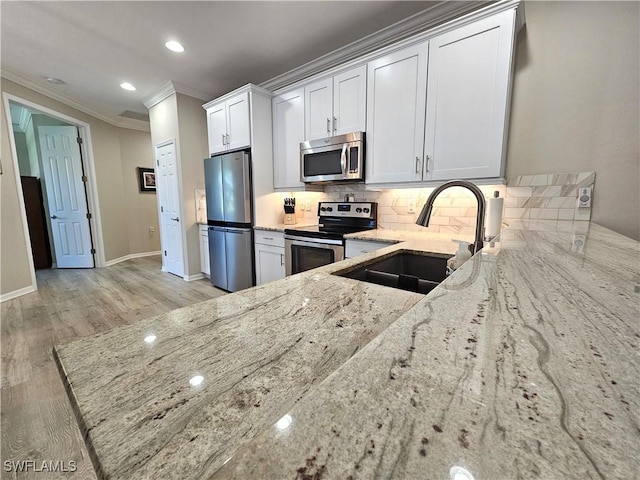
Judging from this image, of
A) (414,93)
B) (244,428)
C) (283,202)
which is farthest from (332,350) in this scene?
(283,202)

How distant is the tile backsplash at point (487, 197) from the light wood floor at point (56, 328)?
2323 mm

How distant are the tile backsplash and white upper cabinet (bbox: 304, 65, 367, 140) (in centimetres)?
61

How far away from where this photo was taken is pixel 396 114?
2.19 metres

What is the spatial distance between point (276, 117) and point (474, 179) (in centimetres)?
218

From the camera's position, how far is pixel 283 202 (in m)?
3.35

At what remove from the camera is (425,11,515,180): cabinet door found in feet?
5.74

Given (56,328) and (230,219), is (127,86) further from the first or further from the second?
(56,328)

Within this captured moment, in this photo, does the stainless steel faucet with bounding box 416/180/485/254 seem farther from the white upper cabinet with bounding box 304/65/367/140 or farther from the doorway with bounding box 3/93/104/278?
the doorway with bounding box 3/93/104/278

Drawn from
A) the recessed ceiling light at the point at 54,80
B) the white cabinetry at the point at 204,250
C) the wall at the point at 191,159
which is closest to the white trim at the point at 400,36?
the wall at the point at 191,159

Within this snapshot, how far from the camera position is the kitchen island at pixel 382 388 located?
0.69 ft

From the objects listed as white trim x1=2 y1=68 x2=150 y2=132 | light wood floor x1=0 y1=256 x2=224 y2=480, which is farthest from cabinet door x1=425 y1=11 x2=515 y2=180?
white trim x1=2 y1=68 x2=150 y2=132

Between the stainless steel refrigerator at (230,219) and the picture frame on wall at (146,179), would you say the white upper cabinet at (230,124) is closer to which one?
the stainless steel refrigerator at (230,219)

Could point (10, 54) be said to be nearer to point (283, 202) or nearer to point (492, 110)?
point (283, 202)

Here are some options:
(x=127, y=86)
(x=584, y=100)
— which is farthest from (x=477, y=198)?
(x=127, y=86)
